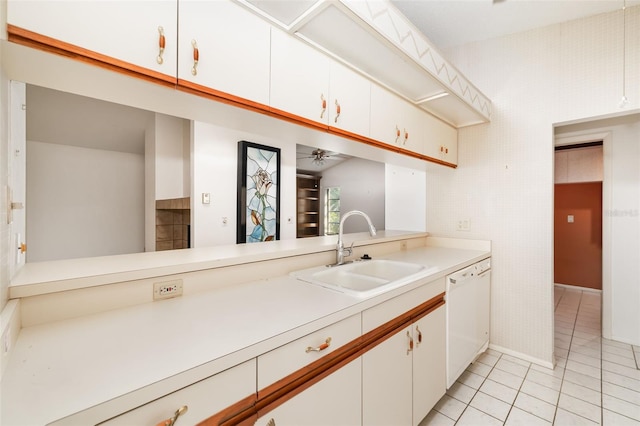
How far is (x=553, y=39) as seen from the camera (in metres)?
2.16

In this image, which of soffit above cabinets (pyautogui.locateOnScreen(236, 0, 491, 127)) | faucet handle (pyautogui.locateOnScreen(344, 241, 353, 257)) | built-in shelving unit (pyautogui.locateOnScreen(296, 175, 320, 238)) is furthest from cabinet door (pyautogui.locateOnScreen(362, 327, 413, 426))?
built-in shelving unit (pyautogui.locateOnScreen(296, 175, 320, 238))

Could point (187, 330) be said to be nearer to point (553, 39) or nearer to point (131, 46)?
point (131, 46)

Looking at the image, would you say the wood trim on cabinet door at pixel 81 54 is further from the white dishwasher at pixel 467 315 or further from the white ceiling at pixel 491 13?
the white ceiling at pixel 491 13

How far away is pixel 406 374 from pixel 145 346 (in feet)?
3.79

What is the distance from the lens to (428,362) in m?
1.48

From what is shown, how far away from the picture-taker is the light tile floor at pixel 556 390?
1.60 m

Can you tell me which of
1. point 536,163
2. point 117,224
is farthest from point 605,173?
point 117,224

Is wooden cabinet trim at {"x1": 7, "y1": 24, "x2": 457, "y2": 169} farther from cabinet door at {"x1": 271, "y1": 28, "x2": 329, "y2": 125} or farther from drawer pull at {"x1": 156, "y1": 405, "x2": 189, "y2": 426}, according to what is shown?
drawer pull at {"x1": 156, "y1": 405, "x2": 189, "y2": 426}

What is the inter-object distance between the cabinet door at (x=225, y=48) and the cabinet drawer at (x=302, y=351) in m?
0.97

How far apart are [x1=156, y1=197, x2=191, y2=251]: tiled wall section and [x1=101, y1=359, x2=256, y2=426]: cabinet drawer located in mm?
3017

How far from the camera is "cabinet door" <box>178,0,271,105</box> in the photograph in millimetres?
956

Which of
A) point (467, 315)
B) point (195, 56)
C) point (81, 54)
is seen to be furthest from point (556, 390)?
point (81, 54)

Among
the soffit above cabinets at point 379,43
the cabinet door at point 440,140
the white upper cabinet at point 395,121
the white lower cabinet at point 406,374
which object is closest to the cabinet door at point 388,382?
the white lower cabinet at point 406,374

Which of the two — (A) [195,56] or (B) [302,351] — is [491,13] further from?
(B) [302,351]
